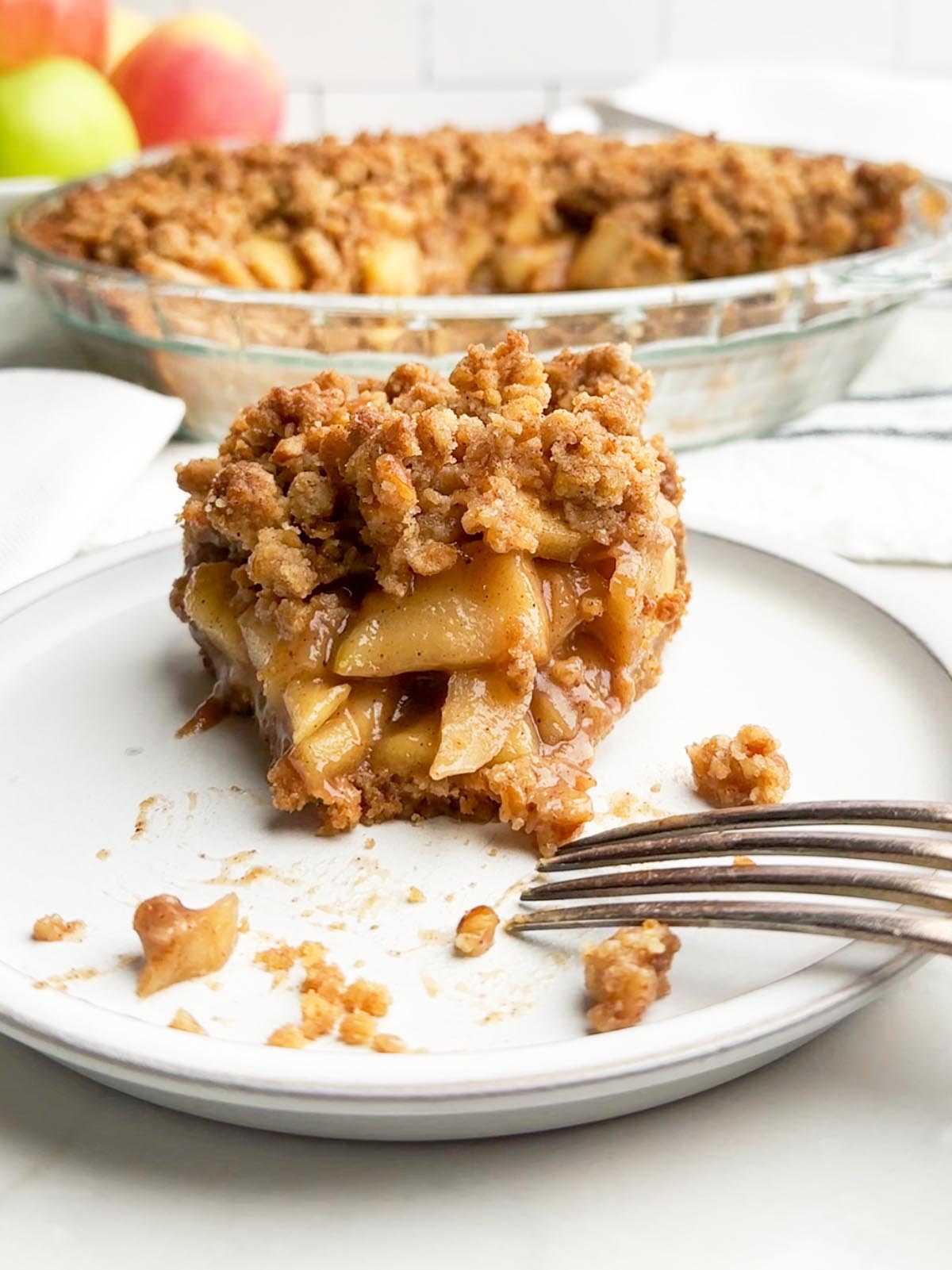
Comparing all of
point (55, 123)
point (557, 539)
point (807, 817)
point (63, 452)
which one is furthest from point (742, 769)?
point (55, 123)

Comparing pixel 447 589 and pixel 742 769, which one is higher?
pixel 447 589

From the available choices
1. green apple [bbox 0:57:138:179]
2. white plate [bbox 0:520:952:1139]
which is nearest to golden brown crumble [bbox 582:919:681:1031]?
white plate [bbox 0:520:952:1139]

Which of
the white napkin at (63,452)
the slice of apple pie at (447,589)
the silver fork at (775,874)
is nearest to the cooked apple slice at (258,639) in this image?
the slice of apple pie at (447,589)

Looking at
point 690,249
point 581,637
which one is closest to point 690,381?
point 690,249

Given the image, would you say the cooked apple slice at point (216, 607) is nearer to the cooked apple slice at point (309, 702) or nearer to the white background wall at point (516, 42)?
the cooked apple slice at point (309, 702)

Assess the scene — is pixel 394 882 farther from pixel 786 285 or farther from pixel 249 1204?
pixel 786 285

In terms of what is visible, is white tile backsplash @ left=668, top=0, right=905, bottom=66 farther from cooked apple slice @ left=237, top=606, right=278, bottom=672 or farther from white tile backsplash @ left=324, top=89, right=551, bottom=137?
cooked apple slice @ left=237, top=606, right=278, bottom=672

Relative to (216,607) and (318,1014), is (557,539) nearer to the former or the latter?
(216,607)
